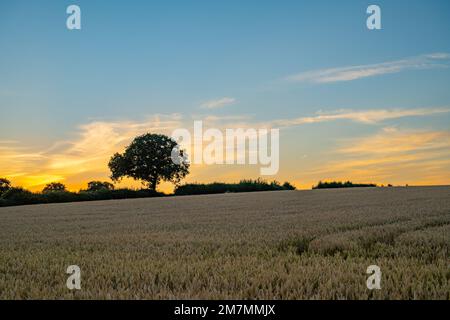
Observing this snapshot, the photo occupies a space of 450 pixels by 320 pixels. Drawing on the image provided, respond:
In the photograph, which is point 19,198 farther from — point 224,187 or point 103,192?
point 224,187

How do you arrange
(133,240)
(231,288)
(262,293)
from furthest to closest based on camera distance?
(133,240) → (231,288) → (262,293)

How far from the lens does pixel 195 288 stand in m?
4.66

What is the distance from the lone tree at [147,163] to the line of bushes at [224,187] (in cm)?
971

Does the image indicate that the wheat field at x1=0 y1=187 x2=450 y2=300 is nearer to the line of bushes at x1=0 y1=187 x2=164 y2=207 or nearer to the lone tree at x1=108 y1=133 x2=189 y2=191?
the line of bushes at x1=0 y1=187 x2=164 y2=207

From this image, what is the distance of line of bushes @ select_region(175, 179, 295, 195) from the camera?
188 ft

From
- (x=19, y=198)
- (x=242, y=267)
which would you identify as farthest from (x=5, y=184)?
(x=242, y=267)

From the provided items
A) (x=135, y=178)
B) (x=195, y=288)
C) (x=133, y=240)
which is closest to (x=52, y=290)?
(x=195, y=288)

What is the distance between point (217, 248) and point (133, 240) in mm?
2654

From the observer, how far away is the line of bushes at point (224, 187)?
5744 cm

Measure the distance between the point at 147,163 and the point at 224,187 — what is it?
15.0 metres

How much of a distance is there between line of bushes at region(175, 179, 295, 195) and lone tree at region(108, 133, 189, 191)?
9707 millimetres

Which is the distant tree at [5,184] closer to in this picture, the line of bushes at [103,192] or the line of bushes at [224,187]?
the line of bushes at [103,192]

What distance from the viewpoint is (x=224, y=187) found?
58062 millimetres

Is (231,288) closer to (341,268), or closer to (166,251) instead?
(341,268)
